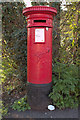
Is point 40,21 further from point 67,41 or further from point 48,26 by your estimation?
point 67,41

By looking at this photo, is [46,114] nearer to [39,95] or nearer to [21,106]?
[39,95]

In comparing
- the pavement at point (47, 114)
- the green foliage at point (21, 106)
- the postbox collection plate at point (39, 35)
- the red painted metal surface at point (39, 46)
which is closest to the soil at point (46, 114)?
the pavement at point (47, 114)

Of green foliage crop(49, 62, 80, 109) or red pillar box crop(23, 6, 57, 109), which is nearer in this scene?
red pillar box crop(23, 6, 57, 109)

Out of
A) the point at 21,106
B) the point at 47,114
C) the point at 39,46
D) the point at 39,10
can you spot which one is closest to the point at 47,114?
the point at 47,114

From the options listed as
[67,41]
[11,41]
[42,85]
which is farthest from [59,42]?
[42,85]

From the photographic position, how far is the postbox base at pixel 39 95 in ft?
9.73

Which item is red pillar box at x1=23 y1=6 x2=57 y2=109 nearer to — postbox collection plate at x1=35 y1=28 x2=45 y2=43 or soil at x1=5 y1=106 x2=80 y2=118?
postbox collection plate at x1=35 y1=28 x2=45 y2=43

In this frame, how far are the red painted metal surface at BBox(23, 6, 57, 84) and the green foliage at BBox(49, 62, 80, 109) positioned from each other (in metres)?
0.28

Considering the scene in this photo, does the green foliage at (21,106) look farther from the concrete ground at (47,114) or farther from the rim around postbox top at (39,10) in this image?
the rim around postbox top at (39,10)

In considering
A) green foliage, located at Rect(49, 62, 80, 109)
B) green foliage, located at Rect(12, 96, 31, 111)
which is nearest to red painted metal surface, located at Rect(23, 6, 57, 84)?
green foliage, located at Rect(49, 62, 80, 109)

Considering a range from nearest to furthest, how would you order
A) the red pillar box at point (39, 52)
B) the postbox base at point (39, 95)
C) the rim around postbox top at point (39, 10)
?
1. the rim around postbox top at point (39, 10)
2. the red pillar box at point (39, 52)
3. the postbox base at point (39, 95)

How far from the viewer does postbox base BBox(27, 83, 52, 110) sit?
2.97 meters

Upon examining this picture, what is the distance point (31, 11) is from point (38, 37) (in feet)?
1.70

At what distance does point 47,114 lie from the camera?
2.87 m
